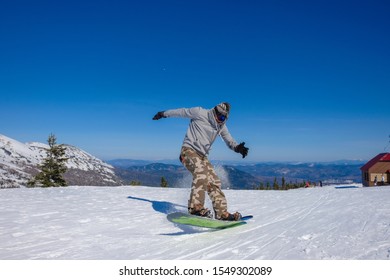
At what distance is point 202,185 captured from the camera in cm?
650

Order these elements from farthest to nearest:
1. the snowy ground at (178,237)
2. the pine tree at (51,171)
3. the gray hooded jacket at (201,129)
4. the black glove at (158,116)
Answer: the pine tree at (51,171) < the black glove at (158,116) < the gray hooded jacket at (201,129) < the snowy ground at (178,237)

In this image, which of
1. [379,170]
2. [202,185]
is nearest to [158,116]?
[202,185]

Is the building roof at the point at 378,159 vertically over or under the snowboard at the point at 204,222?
over

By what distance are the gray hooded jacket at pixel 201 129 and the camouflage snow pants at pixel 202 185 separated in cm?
20

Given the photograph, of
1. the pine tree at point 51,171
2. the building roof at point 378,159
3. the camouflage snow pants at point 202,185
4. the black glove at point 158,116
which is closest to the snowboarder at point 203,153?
the camouflage snow pants at point 202,185

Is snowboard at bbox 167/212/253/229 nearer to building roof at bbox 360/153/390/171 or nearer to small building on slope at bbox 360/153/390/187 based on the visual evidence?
small building on slope at bbox 360/153/390/187

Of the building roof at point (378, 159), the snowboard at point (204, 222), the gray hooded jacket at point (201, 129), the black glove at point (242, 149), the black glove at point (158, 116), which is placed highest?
the building roof at point (378, 159)

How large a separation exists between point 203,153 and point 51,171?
137 ft

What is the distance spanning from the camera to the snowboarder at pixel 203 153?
649cm

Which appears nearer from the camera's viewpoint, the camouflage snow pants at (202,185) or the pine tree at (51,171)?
the camouflage snow pants at (202,185)

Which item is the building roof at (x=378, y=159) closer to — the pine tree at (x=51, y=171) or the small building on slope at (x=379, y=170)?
the small building on slope at (x=379, y=170)

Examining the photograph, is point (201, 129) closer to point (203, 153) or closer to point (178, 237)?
point (203, 153)
